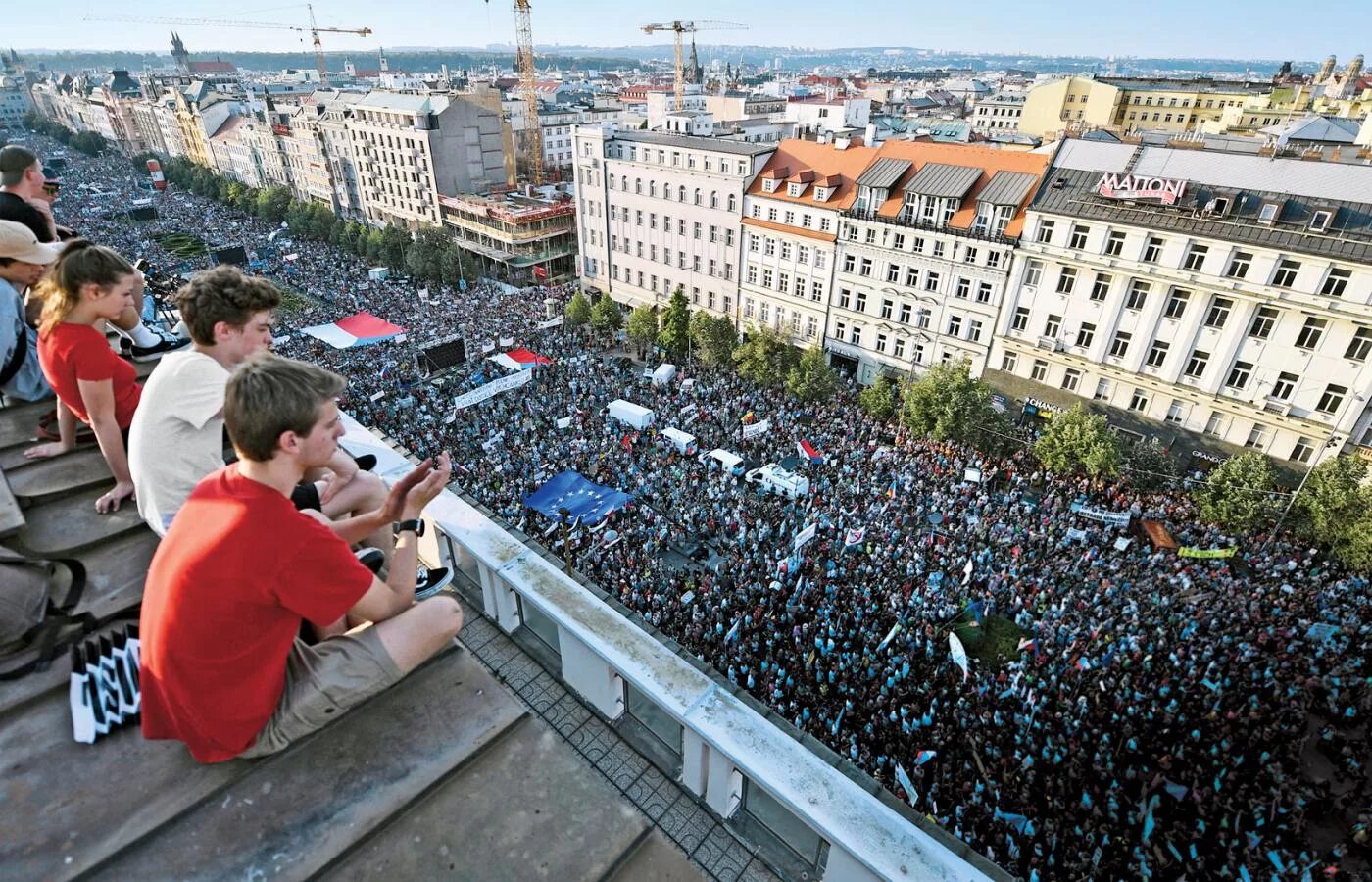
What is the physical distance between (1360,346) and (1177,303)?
6620 millimetres

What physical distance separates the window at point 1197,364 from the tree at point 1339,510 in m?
6.80

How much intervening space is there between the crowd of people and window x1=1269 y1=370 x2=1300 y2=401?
6685 mm

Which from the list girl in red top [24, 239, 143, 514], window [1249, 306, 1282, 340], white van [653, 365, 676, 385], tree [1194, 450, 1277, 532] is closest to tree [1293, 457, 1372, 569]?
tree [1194, 450, 1277, 532]

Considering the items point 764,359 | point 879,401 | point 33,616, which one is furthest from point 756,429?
point 33,616

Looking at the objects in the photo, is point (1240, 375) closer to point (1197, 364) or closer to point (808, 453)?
point (1197, 364)

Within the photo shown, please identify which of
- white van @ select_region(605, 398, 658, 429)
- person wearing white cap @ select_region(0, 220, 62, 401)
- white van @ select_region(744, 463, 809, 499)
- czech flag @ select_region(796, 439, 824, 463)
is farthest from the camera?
white van @ select_region(605, 398, 658, 429)

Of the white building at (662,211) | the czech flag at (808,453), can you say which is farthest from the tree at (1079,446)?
the white building at (662,211)

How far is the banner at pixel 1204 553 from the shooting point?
24266 millimetres

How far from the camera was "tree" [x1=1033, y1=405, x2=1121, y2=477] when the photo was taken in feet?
91.3

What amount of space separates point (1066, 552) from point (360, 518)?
2689 centimetres

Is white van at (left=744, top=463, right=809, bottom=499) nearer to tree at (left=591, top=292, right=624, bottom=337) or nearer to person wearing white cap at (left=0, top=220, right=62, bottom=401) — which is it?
tree at (left=591, top=292, right=624, bottom=337)

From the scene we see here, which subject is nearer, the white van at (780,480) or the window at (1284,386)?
the white van at (780,480)

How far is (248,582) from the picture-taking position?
3.17m

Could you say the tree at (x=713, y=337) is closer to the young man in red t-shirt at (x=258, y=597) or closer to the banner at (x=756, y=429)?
the banner at (x=756, y=429)
